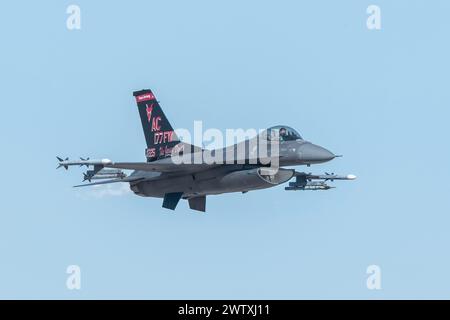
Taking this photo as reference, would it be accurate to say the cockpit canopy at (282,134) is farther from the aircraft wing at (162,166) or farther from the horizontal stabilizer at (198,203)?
the horizontal stabilizer at (198,203)

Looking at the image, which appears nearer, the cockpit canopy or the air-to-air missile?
the cockpit canopy

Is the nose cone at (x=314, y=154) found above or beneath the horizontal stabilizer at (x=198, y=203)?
above

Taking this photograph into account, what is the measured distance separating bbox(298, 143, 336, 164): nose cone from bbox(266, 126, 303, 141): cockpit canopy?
0.92 metres

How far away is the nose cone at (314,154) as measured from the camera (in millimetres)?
61062

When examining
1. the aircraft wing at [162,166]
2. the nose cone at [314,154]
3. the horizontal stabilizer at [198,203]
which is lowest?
the horizontal stabilizer at [198,203]

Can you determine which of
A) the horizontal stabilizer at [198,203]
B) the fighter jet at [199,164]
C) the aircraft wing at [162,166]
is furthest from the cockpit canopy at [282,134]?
the horizontal stabilizer at [198,203]

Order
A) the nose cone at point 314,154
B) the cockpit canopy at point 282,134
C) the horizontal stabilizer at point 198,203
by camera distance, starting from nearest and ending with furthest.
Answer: the nose cone at point 314,154 → the cockpit canopy at point 282,134 → the horizontal stabilizer at point 198,203

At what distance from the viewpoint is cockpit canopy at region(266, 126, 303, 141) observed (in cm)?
6219

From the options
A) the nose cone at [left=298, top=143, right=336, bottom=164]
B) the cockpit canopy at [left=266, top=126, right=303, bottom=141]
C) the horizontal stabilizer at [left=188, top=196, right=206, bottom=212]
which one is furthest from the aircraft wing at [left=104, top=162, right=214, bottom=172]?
the nose cone at [left=298, top=143, right=336, bottom=164]

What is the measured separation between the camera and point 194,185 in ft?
208

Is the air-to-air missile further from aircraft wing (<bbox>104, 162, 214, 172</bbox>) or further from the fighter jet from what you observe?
aircraft wing (<bbox>104, 162, 214, 172</bbox>)

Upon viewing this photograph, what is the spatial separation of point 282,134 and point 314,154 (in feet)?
6.13

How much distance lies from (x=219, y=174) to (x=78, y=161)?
21.3ft

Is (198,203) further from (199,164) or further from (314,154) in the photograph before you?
(314,154)
